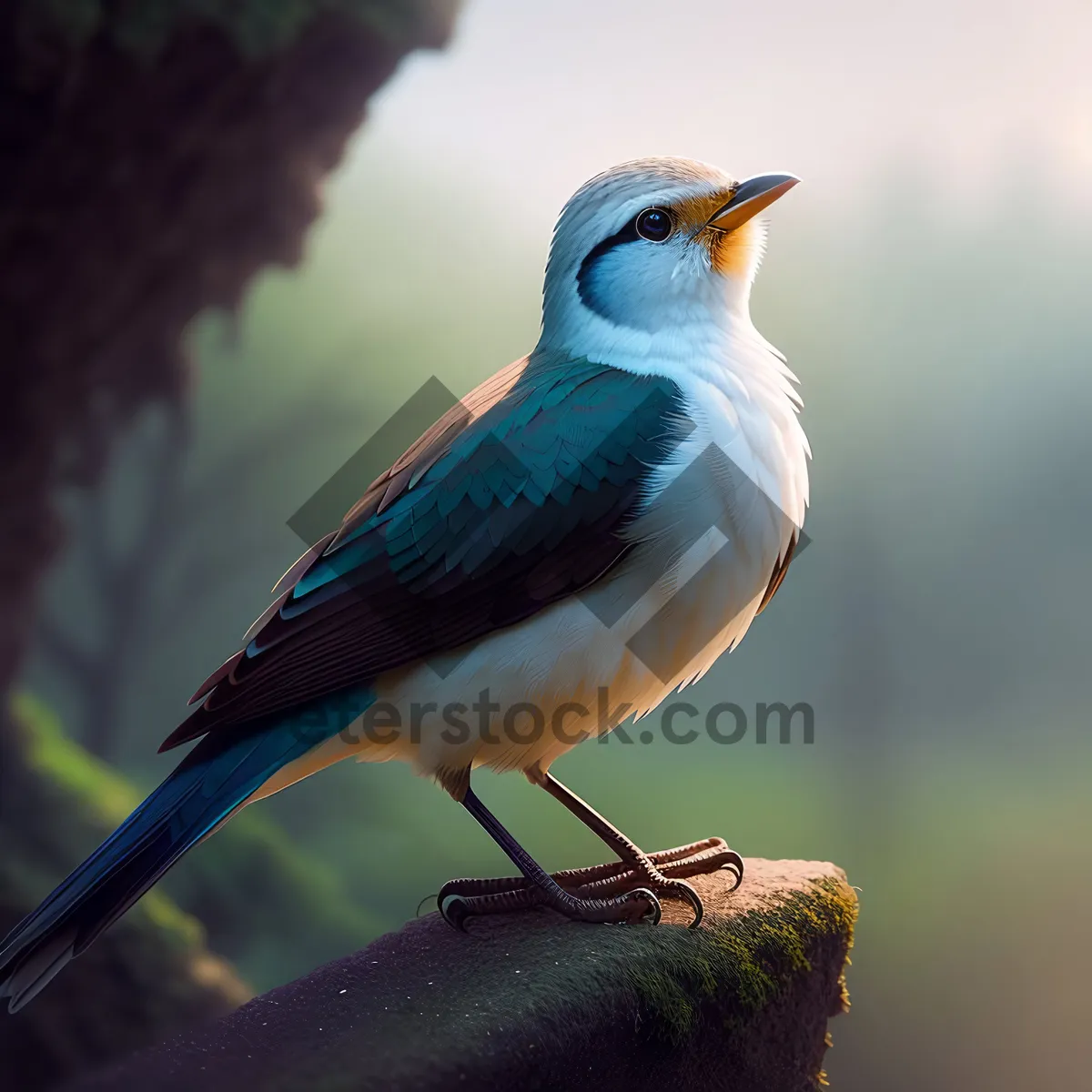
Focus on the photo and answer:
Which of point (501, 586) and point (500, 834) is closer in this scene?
point (501, 586)

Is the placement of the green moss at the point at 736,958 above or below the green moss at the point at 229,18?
below

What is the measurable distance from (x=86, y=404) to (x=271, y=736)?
18.4 ft

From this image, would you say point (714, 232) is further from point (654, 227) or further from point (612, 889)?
point (612, 889)

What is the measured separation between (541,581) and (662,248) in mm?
952

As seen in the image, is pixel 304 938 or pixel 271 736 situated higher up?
pixel 271 736

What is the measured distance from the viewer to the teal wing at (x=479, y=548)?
2.53 metres

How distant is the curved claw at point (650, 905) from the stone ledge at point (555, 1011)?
4cm

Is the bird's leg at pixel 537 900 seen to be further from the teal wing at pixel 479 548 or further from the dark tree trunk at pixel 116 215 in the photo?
the dark tree trunk at pixel 116 215

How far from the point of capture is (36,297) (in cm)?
621

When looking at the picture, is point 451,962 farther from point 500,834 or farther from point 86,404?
point 86,404

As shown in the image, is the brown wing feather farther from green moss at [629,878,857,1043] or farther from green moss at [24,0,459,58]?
green moss at [24,0,459,58]

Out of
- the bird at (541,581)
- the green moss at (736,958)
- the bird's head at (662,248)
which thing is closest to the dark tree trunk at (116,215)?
the bird's head at (662,248)

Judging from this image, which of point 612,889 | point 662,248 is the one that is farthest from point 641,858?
point 662,248

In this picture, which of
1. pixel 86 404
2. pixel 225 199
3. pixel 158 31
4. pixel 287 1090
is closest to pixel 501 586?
pixel 287 1090
